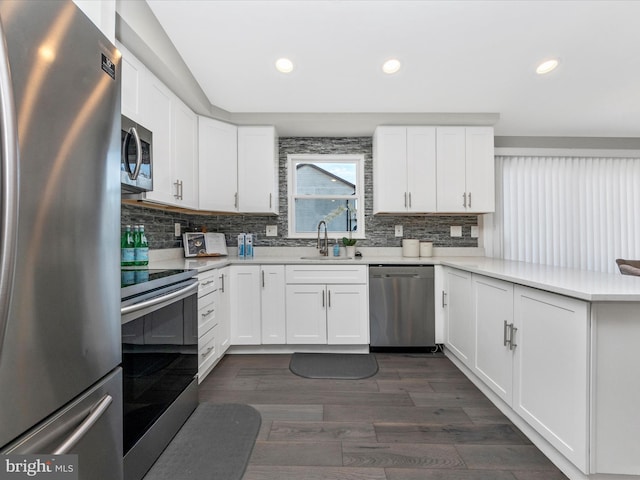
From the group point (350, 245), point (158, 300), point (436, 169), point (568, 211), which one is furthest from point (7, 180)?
point (568, 211)

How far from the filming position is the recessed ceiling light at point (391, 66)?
7.11 ft

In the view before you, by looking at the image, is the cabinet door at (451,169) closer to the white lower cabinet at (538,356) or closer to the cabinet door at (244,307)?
the white lower cabinet at (538,356)

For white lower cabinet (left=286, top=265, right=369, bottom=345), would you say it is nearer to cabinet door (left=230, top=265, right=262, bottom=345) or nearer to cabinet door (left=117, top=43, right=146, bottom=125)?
cabinet door (left=230, top=265, right=262, bottom=345)

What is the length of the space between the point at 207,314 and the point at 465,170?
9.14ft

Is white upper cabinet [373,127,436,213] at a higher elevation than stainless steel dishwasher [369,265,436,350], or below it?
higher

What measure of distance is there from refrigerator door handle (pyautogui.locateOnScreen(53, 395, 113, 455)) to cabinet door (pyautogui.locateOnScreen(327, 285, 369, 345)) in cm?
200

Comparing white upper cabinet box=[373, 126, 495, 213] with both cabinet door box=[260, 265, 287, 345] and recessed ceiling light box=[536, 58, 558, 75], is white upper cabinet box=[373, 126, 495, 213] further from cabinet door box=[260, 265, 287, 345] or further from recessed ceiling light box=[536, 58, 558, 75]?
cabinet door box=[260, 265, 287, 345]

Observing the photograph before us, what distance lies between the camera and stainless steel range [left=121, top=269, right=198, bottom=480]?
116 cm

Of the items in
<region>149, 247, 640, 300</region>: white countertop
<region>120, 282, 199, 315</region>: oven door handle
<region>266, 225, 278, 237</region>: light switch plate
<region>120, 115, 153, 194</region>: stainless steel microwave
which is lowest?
<region>120, 282, 199, 315</region>: oven door handle

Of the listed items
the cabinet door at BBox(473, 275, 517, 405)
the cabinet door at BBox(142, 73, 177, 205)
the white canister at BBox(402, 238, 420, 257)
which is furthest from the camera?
the white canister at BBox(402, 238, 420, 257)

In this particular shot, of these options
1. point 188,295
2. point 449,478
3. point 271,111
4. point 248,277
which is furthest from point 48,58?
point 271,111

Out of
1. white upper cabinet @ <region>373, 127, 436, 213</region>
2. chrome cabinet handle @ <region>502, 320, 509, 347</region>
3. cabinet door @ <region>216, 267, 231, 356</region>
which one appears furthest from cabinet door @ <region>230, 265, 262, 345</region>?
chrome cabinet handle @ <region>502, 320, 509, 347</region>

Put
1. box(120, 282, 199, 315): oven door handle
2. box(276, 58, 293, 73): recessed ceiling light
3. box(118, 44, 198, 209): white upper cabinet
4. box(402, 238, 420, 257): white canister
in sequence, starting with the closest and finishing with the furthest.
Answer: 1. box(120, 282, 199, 315): oven door handle
2. box(118, 44, 198, 209): white upper cabinet
3. box(276, 58, 293, 73): recessed ceiling light
4. box(402, 238, 420, 257): white canister

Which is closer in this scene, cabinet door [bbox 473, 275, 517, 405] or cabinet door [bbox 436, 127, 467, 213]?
cabinet door [bbox 473, 275, 517, 405]
